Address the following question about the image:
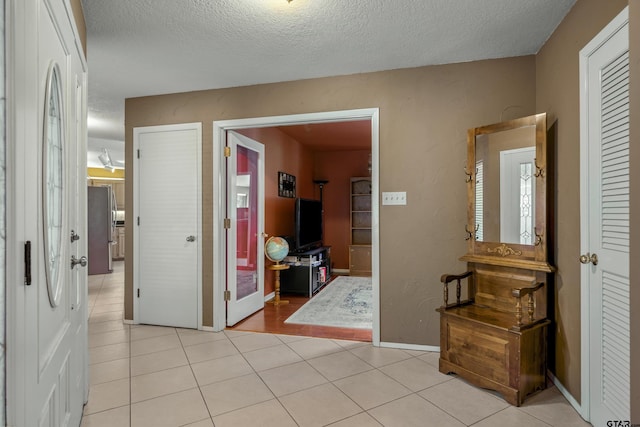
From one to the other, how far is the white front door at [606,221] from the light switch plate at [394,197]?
4.15 ft

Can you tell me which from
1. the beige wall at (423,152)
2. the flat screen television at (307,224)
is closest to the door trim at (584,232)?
the beige wall at (423,152)

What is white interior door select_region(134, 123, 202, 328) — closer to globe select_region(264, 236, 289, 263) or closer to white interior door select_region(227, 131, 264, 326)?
white interior door select_region(227, 131, 264, 326)

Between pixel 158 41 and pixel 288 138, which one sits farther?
pixel 288 138

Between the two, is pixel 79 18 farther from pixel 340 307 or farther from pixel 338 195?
pixel 338 195

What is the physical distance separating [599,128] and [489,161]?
80cm

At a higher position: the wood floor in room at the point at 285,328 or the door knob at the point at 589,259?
the door knob at the point at 589,259

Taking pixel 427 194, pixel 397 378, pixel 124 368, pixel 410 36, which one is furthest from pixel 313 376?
pixel 410 36

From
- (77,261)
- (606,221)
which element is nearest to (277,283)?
(77,261)

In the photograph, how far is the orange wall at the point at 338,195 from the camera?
7.07 m

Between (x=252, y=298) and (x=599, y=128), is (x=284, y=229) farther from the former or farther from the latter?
(x=599, y=128)

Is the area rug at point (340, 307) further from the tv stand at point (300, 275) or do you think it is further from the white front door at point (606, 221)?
the white front door at point (606, 221)

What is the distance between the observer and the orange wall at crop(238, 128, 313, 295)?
4746 mm

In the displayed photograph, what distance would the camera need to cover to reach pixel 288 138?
18.6ft

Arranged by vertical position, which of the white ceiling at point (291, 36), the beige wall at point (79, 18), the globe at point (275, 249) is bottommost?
the globe at point (275, 249)
